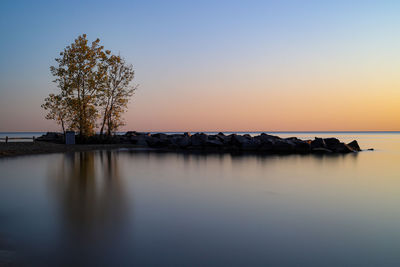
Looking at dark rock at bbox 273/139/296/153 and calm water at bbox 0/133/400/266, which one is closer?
calm water at bbox 0/133/400/266

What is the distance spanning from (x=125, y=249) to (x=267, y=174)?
364 inches

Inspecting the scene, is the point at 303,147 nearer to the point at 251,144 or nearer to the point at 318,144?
the point at 318,144

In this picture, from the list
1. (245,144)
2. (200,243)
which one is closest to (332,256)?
(200,243)

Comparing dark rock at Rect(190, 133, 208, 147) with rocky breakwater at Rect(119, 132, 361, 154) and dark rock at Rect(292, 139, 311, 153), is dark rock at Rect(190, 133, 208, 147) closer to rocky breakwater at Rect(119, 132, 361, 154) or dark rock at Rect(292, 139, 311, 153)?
rocky breakwater at Rect(119, 132, 361, 154)

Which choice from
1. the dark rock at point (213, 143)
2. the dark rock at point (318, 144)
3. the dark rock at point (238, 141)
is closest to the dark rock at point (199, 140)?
the dark rock at point (213, 143)

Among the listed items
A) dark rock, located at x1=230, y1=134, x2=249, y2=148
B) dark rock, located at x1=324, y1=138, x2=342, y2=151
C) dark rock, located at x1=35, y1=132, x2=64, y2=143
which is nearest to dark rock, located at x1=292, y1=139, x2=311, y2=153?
dark rock, located at x1=324, y1=138, x2=342, y2=151

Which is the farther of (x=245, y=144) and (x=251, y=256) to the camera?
(x=245, y=144)

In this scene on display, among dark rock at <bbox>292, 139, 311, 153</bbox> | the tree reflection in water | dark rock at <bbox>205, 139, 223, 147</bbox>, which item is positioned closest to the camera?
the tree reflection in water

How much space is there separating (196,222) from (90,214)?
2.10m

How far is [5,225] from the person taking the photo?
546 cm

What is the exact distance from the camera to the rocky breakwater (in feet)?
84.8

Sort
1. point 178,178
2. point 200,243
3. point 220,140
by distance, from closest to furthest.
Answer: point 200,243 → point 178,178 → point 220,140

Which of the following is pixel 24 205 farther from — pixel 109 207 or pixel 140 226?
pixel 140 226

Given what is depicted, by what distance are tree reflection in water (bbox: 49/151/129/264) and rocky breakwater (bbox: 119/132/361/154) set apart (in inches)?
660
